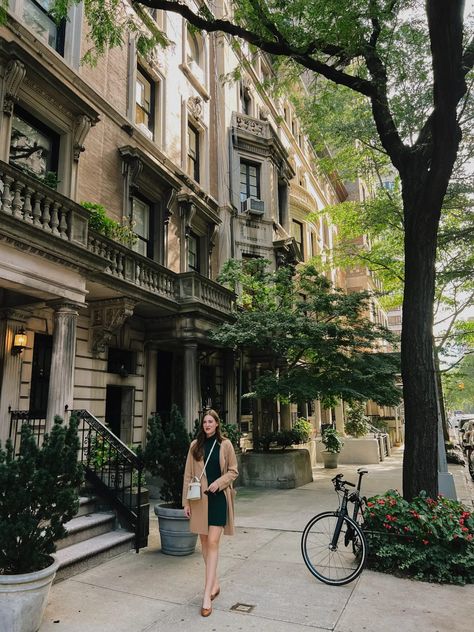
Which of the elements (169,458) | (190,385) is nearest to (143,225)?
(190,385)

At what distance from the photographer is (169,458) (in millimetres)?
6996

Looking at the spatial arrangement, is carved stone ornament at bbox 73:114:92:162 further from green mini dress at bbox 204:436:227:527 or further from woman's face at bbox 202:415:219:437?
green mini dress at bbox 204:436:227:527

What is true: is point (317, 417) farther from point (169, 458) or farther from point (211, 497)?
point (211, 497)

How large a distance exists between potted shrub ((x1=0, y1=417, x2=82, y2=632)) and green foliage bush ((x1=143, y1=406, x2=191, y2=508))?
7.24 feet

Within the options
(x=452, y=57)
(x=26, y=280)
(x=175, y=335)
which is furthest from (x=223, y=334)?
(x=452, y=57)

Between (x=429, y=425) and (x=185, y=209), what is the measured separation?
11.2 metres

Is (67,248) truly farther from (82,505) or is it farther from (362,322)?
(362,322)

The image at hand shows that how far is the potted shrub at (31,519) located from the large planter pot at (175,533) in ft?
7.14

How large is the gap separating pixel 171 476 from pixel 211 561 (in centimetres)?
235

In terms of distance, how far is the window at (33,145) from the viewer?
9.92 metres

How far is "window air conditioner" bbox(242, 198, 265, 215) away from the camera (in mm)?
19438

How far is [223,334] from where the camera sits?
1279 cm

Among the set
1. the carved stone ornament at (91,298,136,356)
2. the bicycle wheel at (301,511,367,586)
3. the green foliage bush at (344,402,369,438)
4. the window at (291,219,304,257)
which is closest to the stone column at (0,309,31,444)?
the carved stone ornament at (91,298,136,356)

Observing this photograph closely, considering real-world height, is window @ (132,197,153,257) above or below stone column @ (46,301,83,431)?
above
